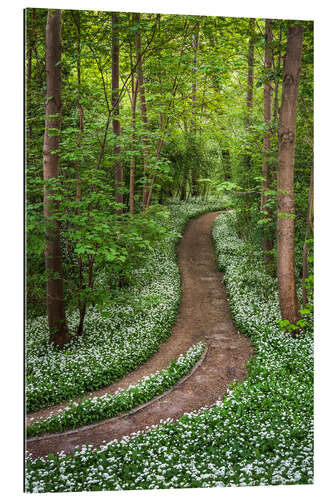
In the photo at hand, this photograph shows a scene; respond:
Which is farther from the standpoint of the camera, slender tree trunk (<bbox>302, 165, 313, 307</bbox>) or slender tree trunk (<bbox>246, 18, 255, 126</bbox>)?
slender tree trunk (<bbox>246, 18, 255, 126</bbox>)

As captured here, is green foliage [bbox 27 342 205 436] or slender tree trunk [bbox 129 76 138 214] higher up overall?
slender tree trunk [bbox 129 76 138 214]

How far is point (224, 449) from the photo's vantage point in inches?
127

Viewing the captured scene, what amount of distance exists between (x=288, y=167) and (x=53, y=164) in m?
3.11

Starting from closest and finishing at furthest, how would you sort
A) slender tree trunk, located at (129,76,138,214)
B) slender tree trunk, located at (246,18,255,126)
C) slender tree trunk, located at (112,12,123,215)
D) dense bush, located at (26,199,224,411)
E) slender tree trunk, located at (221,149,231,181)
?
dense bush, located at (26,199,224,411), slender tree trunk, located at (112,12,123,215), slender tree trunk, located at (129,76,138,214), slender tree trunk, located at (246,18,255,126), slender tree trunk, located at (221,149,231,181)

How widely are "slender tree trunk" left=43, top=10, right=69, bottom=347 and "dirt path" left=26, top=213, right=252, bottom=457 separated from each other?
1.09m

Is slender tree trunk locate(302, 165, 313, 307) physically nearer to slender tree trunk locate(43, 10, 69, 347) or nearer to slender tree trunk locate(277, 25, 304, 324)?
slender tree trunk locate(277, 25, 304, 324)

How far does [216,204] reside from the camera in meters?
5.59

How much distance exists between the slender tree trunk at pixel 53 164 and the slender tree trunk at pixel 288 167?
114 inches

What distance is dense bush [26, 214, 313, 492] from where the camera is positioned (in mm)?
2945

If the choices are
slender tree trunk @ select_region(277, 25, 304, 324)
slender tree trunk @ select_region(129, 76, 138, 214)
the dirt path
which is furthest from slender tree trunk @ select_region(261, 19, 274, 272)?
slender tree trunk @ select_region(129, 76, 138, 214)

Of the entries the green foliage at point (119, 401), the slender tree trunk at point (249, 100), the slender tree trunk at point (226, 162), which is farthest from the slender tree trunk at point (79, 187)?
the slender tree trunk at point (226, 162)

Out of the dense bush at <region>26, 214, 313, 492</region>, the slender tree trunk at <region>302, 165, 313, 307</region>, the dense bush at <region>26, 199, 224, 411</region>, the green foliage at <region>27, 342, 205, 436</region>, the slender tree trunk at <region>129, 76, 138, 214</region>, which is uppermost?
the slender tree trunk at <region>129, 76, 138, 214</region>

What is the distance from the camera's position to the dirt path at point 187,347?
3.38 m
